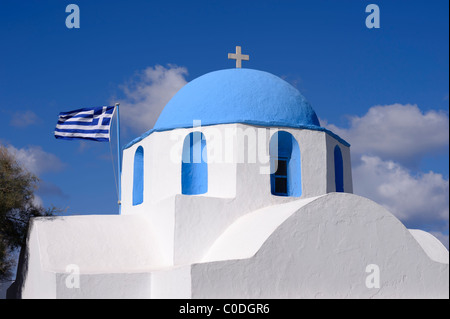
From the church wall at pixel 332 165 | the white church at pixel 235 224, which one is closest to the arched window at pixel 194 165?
the white church at pixel 235 224

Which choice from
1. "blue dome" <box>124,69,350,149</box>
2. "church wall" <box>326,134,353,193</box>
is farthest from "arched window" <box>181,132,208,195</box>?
"church wall" <box>326,134,353,193</box>

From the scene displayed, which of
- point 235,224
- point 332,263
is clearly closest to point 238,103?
point 235,224

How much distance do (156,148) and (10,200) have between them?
306cm

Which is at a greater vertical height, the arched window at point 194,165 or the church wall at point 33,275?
the arched window at point 194,165

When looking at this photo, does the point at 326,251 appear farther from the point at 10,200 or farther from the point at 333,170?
the point at 10,200

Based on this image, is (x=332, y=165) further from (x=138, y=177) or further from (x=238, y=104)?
(x=138, y=177)

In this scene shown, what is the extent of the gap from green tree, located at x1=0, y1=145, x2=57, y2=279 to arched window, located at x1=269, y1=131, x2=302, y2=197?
4778 millimetres

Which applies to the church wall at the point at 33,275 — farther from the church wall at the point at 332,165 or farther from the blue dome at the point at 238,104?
the church wall at the point at 332,165

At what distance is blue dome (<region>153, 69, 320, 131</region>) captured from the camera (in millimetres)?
11438

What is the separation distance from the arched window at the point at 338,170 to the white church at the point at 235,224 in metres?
0.02

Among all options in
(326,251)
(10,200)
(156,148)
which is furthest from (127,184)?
(326,251)

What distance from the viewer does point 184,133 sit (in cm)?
1141

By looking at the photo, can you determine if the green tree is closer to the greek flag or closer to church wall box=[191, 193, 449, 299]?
the greek flag

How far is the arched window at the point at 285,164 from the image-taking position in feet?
37.5
